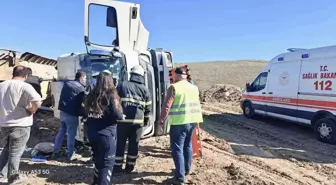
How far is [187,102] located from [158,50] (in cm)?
333

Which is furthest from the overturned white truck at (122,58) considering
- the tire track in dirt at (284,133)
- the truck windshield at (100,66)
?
the tire track in dirt at (284,133)

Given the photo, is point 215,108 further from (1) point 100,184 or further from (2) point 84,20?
(1) point 100,184

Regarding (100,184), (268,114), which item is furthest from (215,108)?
(100,184)

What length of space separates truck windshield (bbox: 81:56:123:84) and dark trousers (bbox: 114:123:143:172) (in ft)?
5.76

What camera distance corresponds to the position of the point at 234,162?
6.51 metres

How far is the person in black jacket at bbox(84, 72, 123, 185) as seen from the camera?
4.05 meters

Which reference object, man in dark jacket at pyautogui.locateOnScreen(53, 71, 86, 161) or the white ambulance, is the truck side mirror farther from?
the white ambulance

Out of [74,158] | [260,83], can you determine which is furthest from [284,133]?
[74,158]

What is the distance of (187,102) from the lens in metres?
4.89

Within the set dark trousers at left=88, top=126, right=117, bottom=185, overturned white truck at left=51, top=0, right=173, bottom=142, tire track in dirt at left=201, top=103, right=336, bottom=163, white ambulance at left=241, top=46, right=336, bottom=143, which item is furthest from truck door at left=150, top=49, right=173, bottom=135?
white ambulance at left=241, top=46, right=336, bottom=143

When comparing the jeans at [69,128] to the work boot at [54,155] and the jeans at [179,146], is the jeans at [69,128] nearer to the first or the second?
the work boot at [54,155]

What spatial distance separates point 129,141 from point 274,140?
5.26 m

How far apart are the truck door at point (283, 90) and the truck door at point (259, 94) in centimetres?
29

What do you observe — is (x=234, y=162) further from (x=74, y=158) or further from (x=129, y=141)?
(x=74, y=158)
